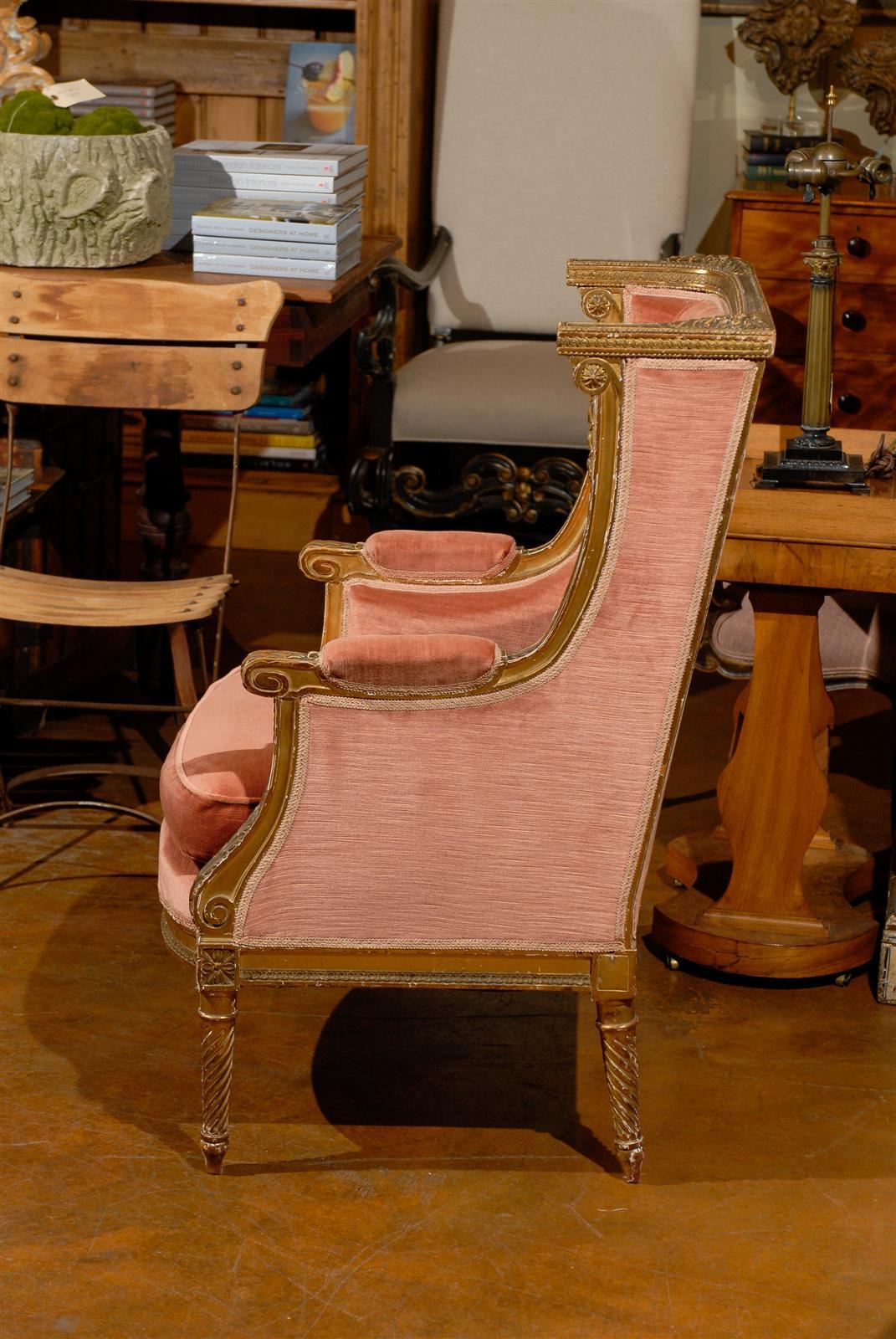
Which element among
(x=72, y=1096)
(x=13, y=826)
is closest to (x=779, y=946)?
(x=72, y=1096)

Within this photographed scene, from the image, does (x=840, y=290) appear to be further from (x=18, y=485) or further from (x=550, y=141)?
(x=18, y=485)

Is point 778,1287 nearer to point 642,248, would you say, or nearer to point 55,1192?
point 55,1192

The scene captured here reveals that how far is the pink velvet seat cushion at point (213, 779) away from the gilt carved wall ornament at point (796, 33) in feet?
8.84

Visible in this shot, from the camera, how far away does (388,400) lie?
3873 millimetres

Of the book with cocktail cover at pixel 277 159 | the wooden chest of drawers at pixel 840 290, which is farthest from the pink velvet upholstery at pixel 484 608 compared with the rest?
the wooden chest of drawers at pixel 840 290

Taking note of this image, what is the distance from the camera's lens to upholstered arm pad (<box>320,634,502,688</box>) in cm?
194

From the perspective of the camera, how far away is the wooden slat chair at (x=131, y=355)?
2.92m

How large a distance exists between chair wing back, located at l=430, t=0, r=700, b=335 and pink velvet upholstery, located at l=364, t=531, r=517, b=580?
1.88 metres

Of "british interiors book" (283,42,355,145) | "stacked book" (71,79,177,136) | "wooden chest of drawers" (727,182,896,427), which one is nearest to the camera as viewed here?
"wooden chest of drawers" (727,182,896,427)

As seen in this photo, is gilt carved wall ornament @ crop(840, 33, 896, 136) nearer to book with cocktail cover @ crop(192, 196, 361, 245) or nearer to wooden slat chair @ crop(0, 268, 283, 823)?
book with cocktail cover @ crop(192, 196, 361, 245)

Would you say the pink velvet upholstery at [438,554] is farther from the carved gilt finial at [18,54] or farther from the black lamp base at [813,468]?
the carved gilt finial at [18,54]

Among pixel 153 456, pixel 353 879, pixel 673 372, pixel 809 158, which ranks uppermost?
pixel 809 158

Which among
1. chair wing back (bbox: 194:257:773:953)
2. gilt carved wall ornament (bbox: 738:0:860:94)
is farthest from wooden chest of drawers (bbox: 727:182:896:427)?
chair wing back (bbox: 194:257:773:953)

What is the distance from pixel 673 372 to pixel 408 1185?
1.05 m
